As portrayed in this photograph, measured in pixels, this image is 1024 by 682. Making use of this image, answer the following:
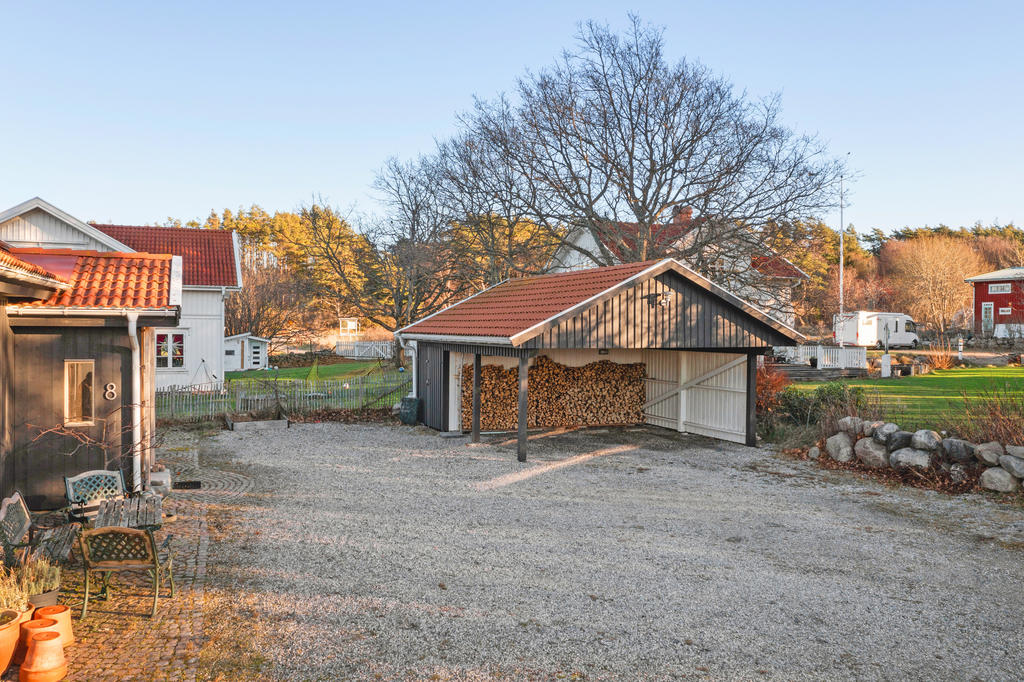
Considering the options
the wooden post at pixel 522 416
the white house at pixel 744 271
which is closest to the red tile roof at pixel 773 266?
the white house at pixel 744 271

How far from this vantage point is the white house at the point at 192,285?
25.2 metres

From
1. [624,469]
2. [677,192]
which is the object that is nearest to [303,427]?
[624,469]

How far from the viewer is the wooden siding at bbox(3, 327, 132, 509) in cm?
952

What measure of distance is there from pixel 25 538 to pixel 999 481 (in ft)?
42.6

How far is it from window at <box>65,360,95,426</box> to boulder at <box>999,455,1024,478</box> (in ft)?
43.6

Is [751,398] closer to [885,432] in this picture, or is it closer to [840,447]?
[840,447]

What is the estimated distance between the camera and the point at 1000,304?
50.5 metres

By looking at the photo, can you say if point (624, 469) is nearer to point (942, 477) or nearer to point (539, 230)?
point (942, 477)

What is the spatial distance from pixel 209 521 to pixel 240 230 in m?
56.0

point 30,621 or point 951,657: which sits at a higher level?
point 30,621

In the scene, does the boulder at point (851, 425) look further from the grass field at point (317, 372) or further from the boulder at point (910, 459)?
the grass field at point (317, 372)

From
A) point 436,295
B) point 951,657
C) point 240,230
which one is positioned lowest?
point 951,657

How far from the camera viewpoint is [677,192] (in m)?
24.5

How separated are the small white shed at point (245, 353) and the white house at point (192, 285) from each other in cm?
783
